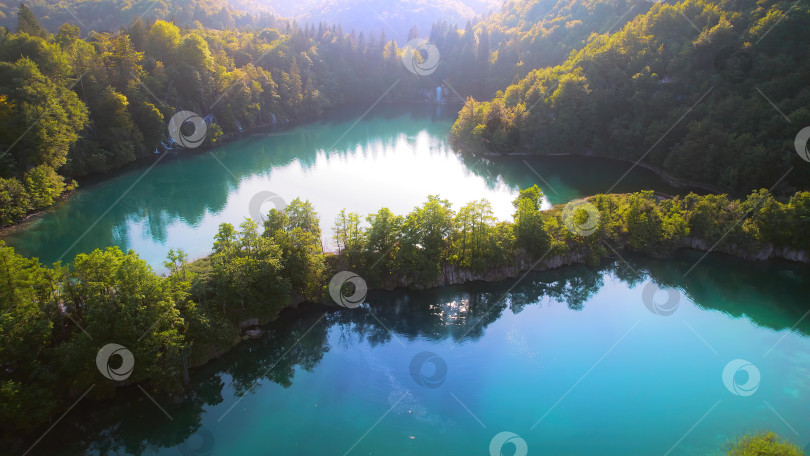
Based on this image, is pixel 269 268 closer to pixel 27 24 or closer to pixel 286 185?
pixel 286 185

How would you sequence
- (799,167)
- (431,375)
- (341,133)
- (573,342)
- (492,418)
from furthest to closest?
(341,133) → (799,167) → (573,342) → (431,375) → (492,418)

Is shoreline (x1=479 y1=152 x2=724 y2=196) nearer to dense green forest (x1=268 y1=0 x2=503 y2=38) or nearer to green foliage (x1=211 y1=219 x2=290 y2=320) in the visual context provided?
green foliage (x1=211 y1=219 x2=290 y2=320)

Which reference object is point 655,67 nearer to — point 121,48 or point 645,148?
point 645,148

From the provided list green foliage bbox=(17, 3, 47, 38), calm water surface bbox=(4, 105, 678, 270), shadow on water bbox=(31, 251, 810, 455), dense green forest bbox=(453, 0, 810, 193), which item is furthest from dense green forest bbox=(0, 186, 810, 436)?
green foliage bbox=(17, 3, 47, 38)

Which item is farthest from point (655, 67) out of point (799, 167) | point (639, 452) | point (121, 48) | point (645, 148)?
point (121, 48)

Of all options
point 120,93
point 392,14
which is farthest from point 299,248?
point 392,14

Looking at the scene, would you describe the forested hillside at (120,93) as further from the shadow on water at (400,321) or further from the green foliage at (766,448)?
the green foliage at (766,448)
